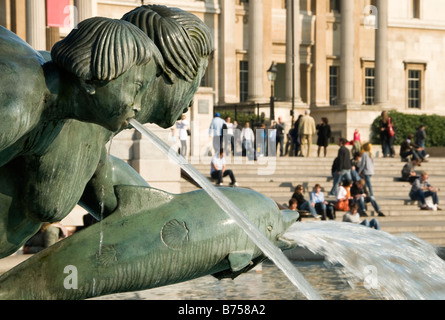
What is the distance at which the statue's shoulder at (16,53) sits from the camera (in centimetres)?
251

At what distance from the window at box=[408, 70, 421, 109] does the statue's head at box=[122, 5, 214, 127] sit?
5546 centimetres

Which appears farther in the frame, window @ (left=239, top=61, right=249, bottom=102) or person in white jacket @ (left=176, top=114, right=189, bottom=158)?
window @ (left=239, top=61, right=249, bottom=102)

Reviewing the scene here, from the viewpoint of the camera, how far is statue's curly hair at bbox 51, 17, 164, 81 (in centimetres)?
248

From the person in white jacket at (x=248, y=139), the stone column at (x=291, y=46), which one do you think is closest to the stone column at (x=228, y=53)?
the stone column at (x=291, y=46)

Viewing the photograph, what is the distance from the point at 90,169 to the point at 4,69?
0.63m

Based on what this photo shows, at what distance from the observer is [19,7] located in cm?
3812

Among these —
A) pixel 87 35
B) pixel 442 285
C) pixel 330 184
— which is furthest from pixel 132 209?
pixel 330 184

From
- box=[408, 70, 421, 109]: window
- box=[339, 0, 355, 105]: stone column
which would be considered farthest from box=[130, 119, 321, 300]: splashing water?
box=[408, 70, 421, 109]: window

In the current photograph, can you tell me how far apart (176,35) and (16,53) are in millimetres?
490

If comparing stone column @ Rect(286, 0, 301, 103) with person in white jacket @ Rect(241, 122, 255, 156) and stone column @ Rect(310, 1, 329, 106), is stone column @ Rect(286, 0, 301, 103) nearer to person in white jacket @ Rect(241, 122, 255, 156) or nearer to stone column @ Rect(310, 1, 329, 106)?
stone column @ Rect(310, 1, 329, 106)

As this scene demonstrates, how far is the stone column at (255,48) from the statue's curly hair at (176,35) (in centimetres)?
4718

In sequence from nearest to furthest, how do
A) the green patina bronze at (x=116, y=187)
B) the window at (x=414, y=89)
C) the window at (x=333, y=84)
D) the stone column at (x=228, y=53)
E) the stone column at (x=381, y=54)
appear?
the green patina bronze at (x=116, y=187)
the stone column at (x=228, y=53)
the stone column at (x=381, y=54)
the window at (x=333, y=84)
the window at (x=414, y=89)

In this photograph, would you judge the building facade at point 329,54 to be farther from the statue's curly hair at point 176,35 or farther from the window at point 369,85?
the statue's curly hair at point 176,35
